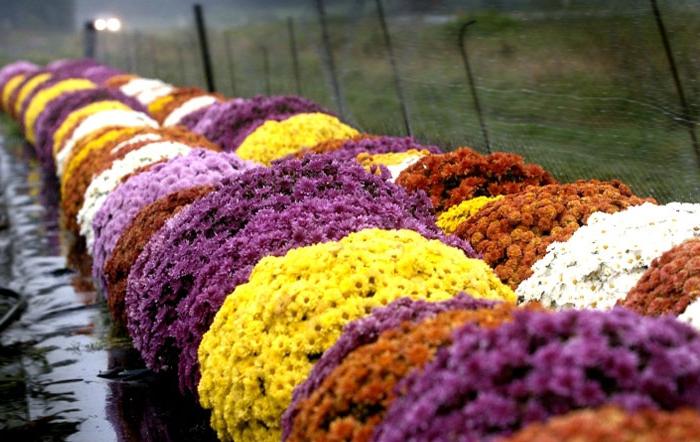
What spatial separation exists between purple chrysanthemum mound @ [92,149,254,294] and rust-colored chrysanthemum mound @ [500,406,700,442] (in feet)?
20.3

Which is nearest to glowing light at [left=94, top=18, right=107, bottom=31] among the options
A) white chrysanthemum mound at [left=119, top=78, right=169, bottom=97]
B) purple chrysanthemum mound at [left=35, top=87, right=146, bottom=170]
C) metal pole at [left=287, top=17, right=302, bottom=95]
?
white chrysanthemum mound at [left=119, top=78, right=169, bottom=97]

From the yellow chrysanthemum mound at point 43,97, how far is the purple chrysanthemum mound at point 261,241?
59.7ft

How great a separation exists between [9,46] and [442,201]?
6085 cm

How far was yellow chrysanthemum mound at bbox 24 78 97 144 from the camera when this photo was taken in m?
24.3

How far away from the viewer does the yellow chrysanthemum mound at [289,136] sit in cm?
1252

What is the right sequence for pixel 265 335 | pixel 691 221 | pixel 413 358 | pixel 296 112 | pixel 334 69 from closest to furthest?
1. pixel 413 358
2. pixel 265 335
3. pixel 691 221
4. pixel 296 112
5. pixel 334 69

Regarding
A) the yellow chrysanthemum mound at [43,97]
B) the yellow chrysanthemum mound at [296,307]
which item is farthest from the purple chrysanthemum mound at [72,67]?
the yellow chrysanthemum mound at [296,307]

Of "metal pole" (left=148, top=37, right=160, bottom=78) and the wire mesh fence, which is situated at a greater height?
the wire mesh fence

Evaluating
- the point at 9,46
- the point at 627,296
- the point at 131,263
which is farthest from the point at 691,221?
the point at 9,46

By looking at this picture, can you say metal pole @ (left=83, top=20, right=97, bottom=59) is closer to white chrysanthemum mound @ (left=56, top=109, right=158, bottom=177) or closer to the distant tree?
the distant tree

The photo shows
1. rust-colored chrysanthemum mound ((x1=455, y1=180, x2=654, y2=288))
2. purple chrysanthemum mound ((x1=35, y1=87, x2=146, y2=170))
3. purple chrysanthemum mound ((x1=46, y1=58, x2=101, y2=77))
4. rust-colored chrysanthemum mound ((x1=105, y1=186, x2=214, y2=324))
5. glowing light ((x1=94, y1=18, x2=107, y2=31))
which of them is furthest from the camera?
→ glowing light ((x1=94, y1=18, x2=107, y2=31))

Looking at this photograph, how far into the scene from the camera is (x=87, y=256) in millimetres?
12867

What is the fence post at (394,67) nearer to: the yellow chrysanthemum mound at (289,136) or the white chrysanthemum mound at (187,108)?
the yellow chrysanthemum mound at (289,136)

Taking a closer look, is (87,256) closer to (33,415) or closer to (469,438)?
(33,415)
